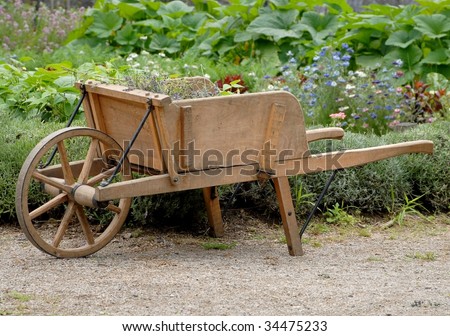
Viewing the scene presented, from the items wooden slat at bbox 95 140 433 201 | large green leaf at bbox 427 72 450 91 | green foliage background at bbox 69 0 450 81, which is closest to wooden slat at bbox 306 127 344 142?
wooden slat at bbox 95 140 433 201

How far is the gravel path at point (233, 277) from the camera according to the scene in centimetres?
348

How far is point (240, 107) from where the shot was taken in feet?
13.3

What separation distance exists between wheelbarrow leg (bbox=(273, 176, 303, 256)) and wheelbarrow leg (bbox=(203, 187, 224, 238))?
51 cm

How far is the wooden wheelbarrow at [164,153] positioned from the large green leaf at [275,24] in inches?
165

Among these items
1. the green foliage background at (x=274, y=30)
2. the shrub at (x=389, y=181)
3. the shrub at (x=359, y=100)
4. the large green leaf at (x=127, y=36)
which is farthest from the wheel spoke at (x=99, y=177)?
the large green leaf at (x=127, y=36)

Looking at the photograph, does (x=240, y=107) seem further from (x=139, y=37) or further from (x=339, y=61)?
(x=139, y=37)

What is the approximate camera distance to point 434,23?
26.1 feet

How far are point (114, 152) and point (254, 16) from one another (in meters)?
5.02

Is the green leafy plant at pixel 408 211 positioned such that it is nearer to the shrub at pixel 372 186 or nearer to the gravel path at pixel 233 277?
the shrub at pixel 372 186

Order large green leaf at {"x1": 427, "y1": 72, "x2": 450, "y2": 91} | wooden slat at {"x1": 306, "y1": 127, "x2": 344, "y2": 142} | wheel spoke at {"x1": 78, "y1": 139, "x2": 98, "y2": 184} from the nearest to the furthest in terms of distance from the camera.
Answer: wheel spoke at {"x1": 78, "y1": 139, "x2": 98, "y2": 184}
wooden slat at {"x1": 306, "y1": 127, "x2": 344, "y2": 142}
large green leaf at {"x1": 427, "y1": 72, "x2": 450, "y2": 91}

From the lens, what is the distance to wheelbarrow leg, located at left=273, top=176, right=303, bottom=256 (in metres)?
4.32

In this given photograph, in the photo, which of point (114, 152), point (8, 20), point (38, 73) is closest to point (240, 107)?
point (114, 152)

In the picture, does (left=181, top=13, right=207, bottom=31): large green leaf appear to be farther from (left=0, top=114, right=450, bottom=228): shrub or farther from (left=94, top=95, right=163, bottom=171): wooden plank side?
(left=94, top=95, right=163, bottom=171): wooden plank side

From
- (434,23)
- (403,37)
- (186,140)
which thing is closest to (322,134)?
(186,140)
